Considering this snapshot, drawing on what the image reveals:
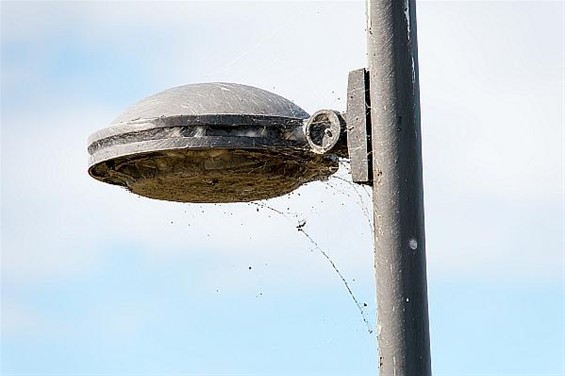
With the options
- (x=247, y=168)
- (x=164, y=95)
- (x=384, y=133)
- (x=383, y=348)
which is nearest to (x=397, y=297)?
(x=383, y=348)

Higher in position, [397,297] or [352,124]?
[352,124]

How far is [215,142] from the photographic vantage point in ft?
12.2

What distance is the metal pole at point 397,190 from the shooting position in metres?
3.43

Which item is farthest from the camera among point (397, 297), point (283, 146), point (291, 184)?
point (291, 184)

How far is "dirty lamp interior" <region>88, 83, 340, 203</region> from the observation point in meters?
3.73

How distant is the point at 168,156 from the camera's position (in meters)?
3.84

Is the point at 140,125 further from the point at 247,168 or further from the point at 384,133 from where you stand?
the point at 384,133

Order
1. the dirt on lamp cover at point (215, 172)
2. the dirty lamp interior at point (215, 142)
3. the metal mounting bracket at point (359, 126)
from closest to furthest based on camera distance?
the metal mounting bracket at point (359, 126) → the dirty lamp interior at point (215, 142) → the dirt on lamp cover at point (215, 172)

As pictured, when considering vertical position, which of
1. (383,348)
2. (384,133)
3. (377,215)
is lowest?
(383,348)

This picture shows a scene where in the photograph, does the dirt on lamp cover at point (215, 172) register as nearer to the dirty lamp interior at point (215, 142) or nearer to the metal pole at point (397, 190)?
the dirty lamp interior at point (215, 142)

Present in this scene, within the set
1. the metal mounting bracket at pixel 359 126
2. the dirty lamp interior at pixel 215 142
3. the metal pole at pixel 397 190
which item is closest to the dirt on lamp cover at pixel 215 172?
the dirty lamp interior at pixel 215 142

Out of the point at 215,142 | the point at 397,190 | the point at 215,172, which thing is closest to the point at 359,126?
the point at 397,190

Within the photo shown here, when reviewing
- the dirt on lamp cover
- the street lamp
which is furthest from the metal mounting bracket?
the dirt on lamp cover

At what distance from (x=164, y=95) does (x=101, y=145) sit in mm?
243
